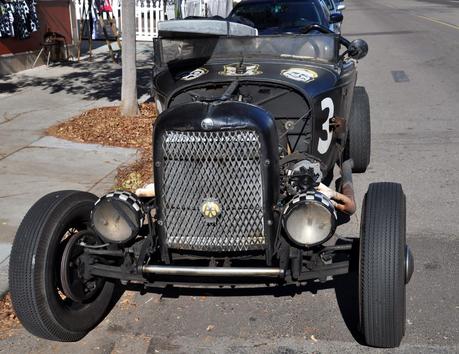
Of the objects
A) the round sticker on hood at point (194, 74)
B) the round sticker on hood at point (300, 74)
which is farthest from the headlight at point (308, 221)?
the round sticker on hood at point (194, 74)

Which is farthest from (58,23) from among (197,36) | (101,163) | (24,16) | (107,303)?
(107,303)

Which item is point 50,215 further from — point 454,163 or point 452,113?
point 452,113

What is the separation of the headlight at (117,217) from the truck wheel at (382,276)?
1.27m

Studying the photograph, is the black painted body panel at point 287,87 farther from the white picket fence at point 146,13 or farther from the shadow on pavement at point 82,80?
the white picket fence at point 146,13

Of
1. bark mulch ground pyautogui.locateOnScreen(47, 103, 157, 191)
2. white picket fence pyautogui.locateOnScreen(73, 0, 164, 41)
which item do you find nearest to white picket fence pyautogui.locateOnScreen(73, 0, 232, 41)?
white picket fence pyautogui.locateOnScreen(73, 0, 164, 41)

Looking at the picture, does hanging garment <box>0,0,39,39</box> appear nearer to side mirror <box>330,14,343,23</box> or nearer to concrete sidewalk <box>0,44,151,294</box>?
concrete sidewalk <box>0,44,151,294</box>

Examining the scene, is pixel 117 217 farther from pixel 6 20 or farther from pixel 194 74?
pixel 6 20

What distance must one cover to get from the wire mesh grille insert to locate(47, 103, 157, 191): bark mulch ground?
11.1 feet

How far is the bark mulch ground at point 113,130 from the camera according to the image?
7.84 m

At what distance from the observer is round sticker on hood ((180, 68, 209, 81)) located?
16.1ft

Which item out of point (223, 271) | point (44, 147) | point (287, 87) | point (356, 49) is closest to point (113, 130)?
point (44, 147)

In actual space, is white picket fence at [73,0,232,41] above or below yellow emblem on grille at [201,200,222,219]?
below

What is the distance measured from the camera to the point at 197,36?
538 cm

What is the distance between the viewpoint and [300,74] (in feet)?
15.7
